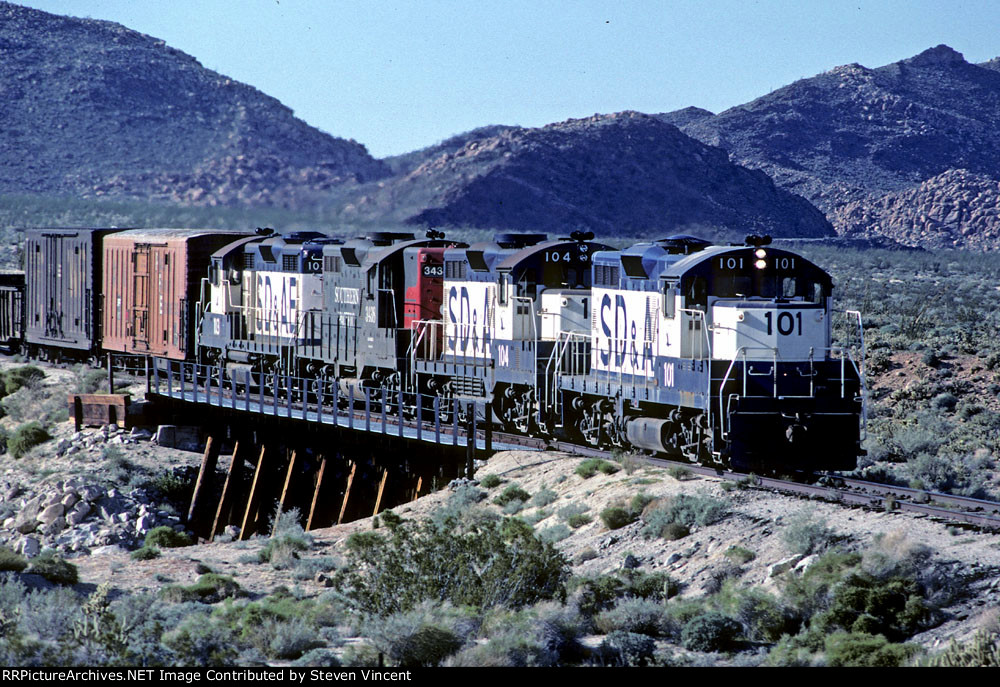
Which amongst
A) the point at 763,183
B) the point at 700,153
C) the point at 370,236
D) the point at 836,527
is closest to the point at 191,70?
the point at 700,153

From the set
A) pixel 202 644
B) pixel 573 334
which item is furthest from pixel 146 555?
pixel 573 334

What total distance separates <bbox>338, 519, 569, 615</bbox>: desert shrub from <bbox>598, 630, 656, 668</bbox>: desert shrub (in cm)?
186

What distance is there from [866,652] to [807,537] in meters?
3.07

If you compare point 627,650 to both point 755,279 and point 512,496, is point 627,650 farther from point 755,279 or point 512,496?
point 755,279

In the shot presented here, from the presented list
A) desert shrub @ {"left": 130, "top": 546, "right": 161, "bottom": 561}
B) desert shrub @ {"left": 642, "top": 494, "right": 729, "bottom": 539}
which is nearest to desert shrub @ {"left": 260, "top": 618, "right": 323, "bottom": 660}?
desert shrub @ {"left": 642, "top": 494, "right": 729, "bottom": 539}

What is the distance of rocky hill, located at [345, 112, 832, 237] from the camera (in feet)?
243

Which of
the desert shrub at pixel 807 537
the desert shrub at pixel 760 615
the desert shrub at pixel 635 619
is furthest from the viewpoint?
the desert shrub at pixel 807 537

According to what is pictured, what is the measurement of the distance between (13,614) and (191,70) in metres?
76.6

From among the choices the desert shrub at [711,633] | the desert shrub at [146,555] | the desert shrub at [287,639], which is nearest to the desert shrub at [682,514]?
the desert shrub at [711,633]

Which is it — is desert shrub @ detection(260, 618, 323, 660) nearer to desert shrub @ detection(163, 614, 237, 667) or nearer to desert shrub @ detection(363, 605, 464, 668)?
desert shrub @ detection(163, 614, 237, 667)

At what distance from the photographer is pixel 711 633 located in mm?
13617

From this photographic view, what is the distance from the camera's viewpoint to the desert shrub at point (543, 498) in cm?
2011

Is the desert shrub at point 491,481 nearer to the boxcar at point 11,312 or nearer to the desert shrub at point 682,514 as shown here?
the desert shrub at point 682,514

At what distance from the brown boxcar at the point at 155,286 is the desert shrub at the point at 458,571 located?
18491 mm
